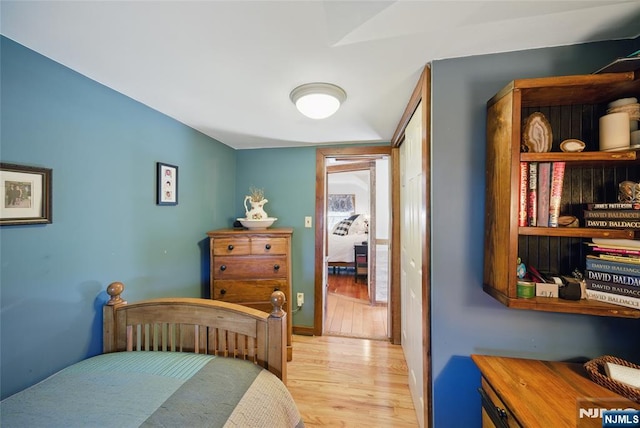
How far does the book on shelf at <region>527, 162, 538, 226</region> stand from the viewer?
973 mm

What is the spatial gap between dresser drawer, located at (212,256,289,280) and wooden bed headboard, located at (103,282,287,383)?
2.57ft

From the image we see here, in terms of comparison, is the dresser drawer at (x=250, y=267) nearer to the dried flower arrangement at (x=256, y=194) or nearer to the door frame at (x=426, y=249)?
the dried flower arrangement at (x=256, y=194)

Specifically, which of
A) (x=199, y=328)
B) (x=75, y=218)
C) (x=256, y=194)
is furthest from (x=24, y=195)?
(x=256, y=194)

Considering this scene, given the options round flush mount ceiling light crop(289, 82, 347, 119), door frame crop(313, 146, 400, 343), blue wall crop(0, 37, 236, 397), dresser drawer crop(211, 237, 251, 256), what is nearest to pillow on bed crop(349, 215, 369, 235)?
door frame crop(313, 146, 400, 343)

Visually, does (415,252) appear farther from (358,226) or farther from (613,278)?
(358,226)

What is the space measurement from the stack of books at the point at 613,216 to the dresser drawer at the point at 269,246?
1877 mm

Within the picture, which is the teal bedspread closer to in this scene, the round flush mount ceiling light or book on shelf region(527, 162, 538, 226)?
book on shelf region(527, 162, 538, 226)

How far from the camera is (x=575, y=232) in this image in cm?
92

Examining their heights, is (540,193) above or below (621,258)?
above

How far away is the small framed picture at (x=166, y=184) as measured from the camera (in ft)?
5.70

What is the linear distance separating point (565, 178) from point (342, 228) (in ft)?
15.0

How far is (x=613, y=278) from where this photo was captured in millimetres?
908

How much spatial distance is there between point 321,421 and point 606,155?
2.04 meters

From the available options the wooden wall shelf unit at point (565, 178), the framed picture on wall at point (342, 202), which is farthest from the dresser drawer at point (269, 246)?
the framed picture on wall at point (342, 202)
